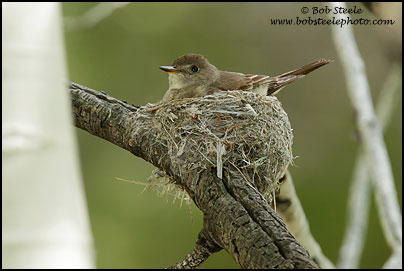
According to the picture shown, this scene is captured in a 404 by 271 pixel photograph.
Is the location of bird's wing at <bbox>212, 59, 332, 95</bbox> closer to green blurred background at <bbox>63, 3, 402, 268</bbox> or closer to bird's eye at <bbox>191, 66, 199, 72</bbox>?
bird's eye at <bbox>191, 66, 199, 72</bbox>

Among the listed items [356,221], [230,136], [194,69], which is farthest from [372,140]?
[194,69]

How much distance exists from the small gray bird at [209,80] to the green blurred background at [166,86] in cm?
161

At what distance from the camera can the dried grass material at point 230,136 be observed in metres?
3.64

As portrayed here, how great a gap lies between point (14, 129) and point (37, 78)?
0.13 metres

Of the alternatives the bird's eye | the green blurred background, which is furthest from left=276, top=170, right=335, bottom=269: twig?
the green blurred background

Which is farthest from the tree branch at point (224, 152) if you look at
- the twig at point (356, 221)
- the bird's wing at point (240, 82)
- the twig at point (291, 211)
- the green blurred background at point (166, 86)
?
the green blurred background at point (166, 86)

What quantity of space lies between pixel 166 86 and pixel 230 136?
4.59m

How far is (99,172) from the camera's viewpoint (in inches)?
317

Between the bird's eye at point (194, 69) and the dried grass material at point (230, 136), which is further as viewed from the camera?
the bird's eye at point (194, 69)

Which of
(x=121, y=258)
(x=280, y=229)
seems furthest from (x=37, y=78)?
(x=121, y=258)

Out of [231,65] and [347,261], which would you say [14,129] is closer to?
[347,261]

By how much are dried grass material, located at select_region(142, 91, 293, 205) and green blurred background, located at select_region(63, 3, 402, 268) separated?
106 inches

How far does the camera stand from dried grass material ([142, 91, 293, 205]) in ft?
12.0

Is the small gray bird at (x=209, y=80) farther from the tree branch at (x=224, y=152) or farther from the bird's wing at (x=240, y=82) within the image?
the tree branch at (x=224, y=152)
